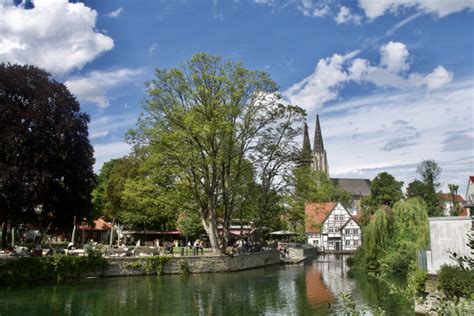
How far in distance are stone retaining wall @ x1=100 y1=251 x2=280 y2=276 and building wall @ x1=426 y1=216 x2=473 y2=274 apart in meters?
19.5

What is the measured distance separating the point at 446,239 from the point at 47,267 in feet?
76.5

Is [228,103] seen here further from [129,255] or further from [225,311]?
[225,311]

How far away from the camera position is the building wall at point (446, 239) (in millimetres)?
18603

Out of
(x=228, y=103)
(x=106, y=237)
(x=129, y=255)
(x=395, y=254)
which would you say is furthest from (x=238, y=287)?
(x=106, y=237)

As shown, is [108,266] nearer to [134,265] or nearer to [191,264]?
[134,265]

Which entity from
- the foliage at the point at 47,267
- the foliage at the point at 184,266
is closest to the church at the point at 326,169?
the foliage at the point at 184,266

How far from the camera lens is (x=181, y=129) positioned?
3600cm

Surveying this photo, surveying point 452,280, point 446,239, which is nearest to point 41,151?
point 446,239

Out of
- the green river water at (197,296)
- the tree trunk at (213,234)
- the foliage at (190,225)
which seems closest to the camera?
the green river water at (197,296)

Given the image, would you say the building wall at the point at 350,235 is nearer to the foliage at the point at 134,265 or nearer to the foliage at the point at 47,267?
the foliage at the point at 134,265

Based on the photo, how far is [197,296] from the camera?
23.5 metres

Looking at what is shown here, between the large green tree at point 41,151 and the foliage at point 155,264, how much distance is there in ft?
23.1

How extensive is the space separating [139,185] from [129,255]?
5521 mm

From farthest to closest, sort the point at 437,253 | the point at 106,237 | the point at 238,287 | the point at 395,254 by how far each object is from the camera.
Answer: the point at 106,237 → the point at 395,254 → the point at 238,287 → the point at 437,253
